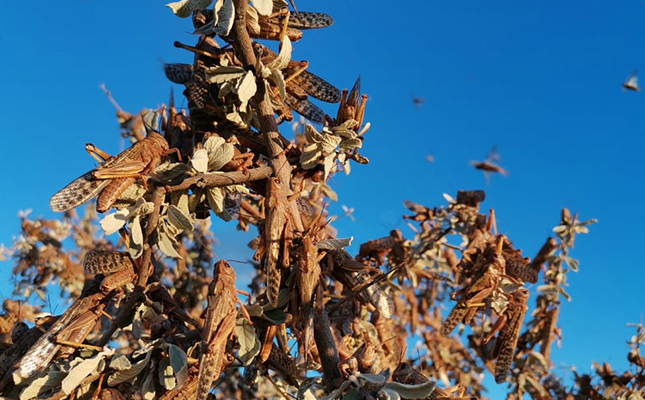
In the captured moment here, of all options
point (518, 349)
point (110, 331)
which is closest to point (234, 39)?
point (110, 331)

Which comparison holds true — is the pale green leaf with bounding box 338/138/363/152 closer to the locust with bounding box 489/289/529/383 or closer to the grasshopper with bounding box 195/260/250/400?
the grasshopper with bounding box 195/260/250/400

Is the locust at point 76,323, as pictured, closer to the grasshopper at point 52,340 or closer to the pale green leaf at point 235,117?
the grasshopper at point 52,340

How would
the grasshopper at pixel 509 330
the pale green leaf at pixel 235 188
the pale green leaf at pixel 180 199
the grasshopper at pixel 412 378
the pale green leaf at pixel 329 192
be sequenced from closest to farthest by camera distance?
1. the grasshopper at pixel 412 378
2. the pale green leaf at pixel 180 199
3. the pale green leaf at pixel 235 188
4. the grasshopper at pixel 509 330
5. the pale green leaf at pixel 329 192

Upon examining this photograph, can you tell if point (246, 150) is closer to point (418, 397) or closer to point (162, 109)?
point (162, 109)

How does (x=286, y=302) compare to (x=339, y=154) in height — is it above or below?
below

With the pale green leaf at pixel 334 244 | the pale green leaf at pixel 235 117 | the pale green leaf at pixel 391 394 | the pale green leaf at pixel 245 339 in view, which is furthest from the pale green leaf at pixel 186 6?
the pale green leaf at pixel 391 394

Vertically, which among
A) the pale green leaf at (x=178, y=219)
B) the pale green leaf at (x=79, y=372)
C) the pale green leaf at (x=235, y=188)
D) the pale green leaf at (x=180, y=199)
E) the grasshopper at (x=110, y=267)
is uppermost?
the pale green leaf at (x=235, y=188)

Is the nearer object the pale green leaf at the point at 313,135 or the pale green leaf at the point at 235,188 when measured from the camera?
the pale green leaf at the point at 313,135
